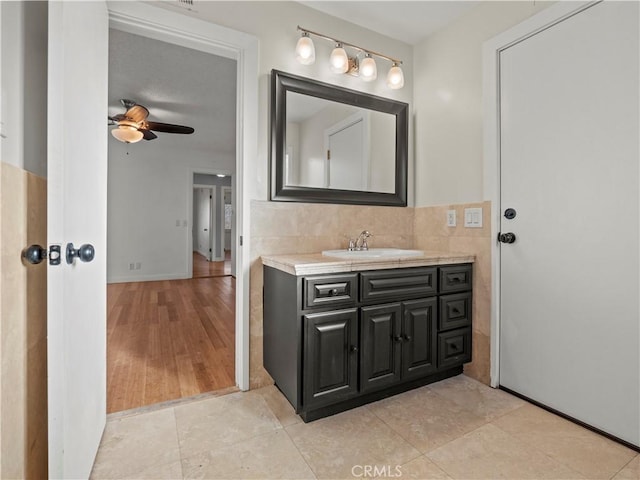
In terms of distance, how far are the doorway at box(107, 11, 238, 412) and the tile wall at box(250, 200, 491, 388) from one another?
627 mm

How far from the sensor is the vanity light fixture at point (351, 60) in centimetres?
192

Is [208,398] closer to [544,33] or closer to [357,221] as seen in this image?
[357,221]

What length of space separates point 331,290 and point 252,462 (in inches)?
30.3

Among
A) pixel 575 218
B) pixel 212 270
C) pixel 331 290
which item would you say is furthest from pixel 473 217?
pixel 212 270

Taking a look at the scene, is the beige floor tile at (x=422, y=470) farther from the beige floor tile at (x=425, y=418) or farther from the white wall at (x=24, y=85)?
the white wall at (x=24, y=85)

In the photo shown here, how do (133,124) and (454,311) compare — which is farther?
(133,124)

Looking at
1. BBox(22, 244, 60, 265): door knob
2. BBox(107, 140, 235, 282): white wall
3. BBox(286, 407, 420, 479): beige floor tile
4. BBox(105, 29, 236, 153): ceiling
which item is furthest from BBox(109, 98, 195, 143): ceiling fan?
BBox(286, 407, 420, 479): beige floor tile

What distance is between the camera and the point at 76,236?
40.8 inches

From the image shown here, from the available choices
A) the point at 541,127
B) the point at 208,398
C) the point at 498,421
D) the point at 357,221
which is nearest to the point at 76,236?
the point at 208,398

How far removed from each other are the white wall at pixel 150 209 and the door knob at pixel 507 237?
5298 mm

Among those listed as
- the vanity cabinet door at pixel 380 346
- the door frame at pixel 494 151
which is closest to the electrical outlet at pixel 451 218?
the door frame at pixel 494 151

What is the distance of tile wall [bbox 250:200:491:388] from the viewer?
6.23 ft

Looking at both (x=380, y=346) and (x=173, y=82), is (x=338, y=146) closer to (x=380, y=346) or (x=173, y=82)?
(x=380, y=346)

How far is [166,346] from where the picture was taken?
8.32 ft
